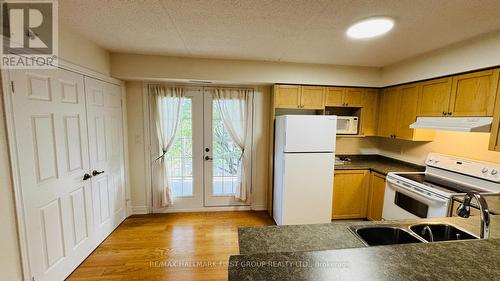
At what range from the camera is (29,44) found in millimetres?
1627

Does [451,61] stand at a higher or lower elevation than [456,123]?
higher

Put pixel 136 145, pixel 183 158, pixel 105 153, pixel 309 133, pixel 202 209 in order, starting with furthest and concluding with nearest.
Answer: pixel 202 209, pixel 183 158, pixel 136 145, pixel 309 133, pixel 105 153

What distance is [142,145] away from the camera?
3322mm

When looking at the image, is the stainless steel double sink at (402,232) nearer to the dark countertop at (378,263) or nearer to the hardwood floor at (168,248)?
the dark countertop at (378,263)

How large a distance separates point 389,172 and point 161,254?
Answer: 9.99 ft

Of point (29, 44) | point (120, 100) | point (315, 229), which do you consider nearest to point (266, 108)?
point (120, 100)

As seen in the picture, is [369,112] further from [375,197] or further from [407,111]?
[375,197]

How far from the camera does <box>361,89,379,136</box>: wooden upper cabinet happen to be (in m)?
3.36

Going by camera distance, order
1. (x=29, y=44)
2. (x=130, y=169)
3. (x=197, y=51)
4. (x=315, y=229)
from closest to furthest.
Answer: (x=315, y=229) < (x=29, y=44) < (x=197, y=51) < (x=130, y=169)

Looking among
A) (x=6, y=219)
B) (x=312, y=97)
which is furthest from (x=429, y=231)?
(x=6, y=219)

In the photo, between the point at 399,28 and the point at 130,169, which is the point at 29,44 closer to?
the point at 130,169

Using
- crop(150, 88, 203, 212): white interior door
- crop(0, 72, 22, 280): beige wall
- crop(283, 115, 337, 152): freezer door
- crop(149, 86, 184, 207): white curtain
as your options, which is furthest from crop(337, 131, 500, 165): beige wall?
crop(0, 72, 22, 280): beige wall

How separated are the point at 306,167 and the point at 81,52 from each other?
2.88 m

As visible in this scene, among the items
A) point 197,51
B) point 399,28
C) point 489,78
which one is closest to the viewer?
point 399,28
